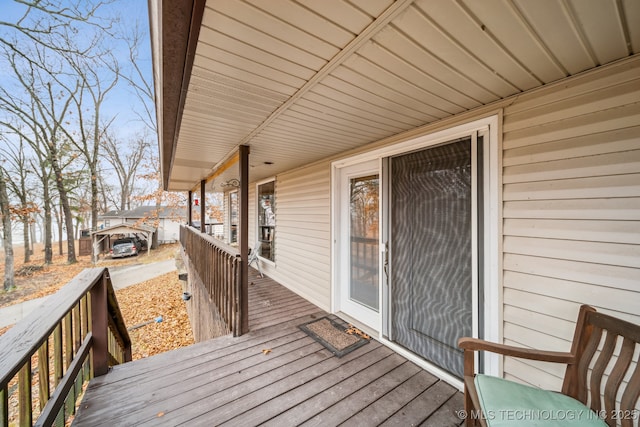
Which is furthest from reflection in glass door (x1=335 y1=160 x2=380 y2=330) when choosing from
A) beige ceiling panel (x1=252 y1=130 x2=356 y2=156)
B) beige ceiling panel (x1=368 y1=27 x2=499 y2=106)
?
beige ceiling panel (x1=368 y1=27 x2=499 y2=106)

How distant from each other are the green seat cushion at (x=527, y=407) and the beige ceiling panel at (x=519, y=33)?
1.83 m

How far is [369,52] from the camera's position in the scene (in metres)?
1.23

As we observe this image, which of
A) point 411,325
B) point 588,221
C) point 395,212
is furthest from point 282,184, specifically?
point 588,221

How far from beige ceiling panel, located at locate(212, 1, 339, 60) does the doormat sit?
2571 mm

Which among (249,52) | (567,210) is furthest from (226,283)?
(567,210)

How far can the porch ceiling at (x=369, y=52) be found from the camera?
0.99 m

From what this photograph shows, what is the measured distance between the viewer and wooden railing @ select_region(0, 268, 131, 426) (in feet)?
2.88

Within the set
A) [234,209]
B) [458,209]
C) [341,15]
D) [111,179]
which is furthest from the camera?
[111,179]

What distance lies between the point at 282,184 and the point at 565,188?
4.17 metres

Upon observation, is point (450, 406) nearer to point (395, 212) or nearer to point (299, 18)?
point (395, 212)

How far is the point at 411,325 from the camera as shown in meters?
2.39

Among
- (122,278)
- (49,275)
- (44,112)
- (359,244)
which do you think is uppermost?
(44,112)

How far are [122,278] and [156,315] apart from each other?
13.7 feet

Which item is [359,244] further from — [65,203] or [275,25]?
[65,203]
